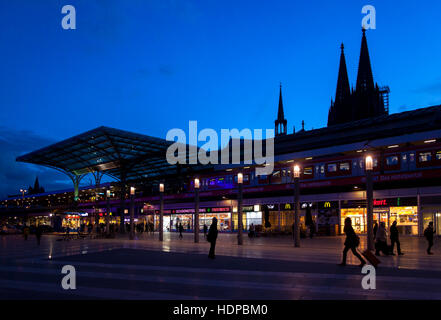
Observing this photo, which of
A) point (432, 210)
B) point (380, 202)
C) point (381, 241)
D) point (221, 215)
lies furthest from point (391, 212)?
point (221, 215)

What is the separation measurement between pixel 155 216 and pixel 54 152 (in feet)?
70.3

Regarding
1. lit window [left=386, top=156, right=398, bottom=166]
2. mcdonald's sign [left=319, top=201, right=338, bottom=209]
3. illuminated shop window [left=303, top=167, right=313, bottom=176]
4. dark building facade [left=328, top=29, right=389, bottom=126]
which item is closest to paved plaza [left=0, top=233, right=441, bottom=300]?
lit window [left=386, top=156, right=398, bottom=166]

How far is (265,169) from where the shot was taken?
48250mm

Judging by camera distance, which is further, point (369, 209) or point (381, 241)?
point (369, 209)

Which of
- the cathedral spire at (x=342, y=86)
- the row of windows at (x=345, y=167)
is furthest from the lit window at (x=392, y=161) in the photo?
the cathedral spire at (x=342, y=86)

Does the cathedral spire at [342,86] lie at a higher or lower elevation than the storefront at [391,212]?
higher

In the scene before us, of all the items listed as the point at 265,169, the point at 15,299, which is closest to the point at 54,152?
the point at 265,169

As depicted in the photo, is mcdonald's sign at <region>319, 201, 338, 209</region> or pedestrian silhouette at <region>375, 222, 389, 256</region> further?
mcdonald's sign at <region>319, 201, 338, 209</region>

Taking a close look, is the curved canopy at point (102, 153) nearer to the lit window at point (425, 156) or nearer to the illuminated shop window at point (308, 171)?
the illuminated shop window at point (308, 171)

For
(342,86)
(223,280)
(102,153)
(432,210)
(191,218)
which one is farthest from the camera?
(342,86)

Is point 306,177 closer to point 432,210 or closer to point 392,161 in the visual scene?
point 392,161

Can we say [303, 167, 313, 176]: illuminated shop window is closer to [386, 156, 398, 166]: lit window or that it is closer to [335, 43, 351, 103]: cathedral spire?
[386, 156, 398, 166]: lit window

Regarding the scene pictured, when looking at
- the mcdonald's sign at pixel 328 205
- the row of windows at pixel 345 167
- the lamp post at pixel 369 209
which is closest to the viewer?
the lamp post at pixel 369 209
